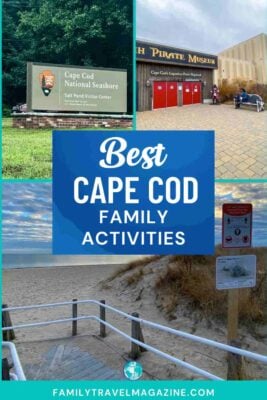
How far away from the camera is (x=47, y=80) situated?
3.94 metres

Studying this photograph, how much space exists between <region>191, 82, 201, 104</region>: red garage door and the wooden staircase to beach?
2308 millimetres

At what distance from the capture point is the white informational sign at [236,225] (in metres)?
3.76

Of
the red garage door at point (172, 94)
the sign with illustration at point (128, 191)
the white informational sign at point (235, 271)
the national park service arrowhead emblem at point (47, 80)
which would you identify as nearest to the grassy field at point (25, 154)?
the sign with illustration at point (128, 191)

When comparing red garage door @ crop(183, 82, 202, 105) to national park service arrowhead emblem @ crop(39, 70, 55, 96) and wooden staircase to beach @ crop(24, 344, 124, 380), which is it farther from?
wooden staircase to beach @ crop(24, 344, 124, 380)

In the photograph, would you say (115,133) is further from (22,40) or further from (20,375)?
(20,375)

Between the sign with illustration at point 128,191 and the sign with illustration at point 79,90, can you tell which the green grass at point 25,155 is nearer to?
the sign with illustration at point 128,191

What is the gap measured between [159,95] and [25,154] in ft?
3.95

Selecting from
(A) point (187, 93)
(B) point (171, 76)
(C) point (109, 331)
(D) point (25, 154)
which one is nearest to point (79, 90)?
(D) point (25, 154)

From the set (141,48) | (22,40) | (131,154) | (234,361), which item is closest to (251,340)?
(234,361)

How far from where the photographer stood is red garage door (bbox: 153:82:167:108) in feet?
13.8

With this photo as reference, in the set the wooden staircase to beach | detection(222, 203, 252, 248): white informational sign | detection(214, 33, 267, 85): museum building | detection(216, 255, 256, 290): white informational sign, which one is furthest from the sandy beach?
detection(214, 33, 267, 85): museum building

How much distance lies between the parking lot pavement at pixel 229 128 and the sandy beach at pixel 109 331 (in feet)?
4.95

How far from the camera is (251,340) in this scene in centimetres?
574

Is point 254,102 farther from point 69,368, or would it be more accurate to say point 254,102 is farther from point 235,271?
point 69,368
